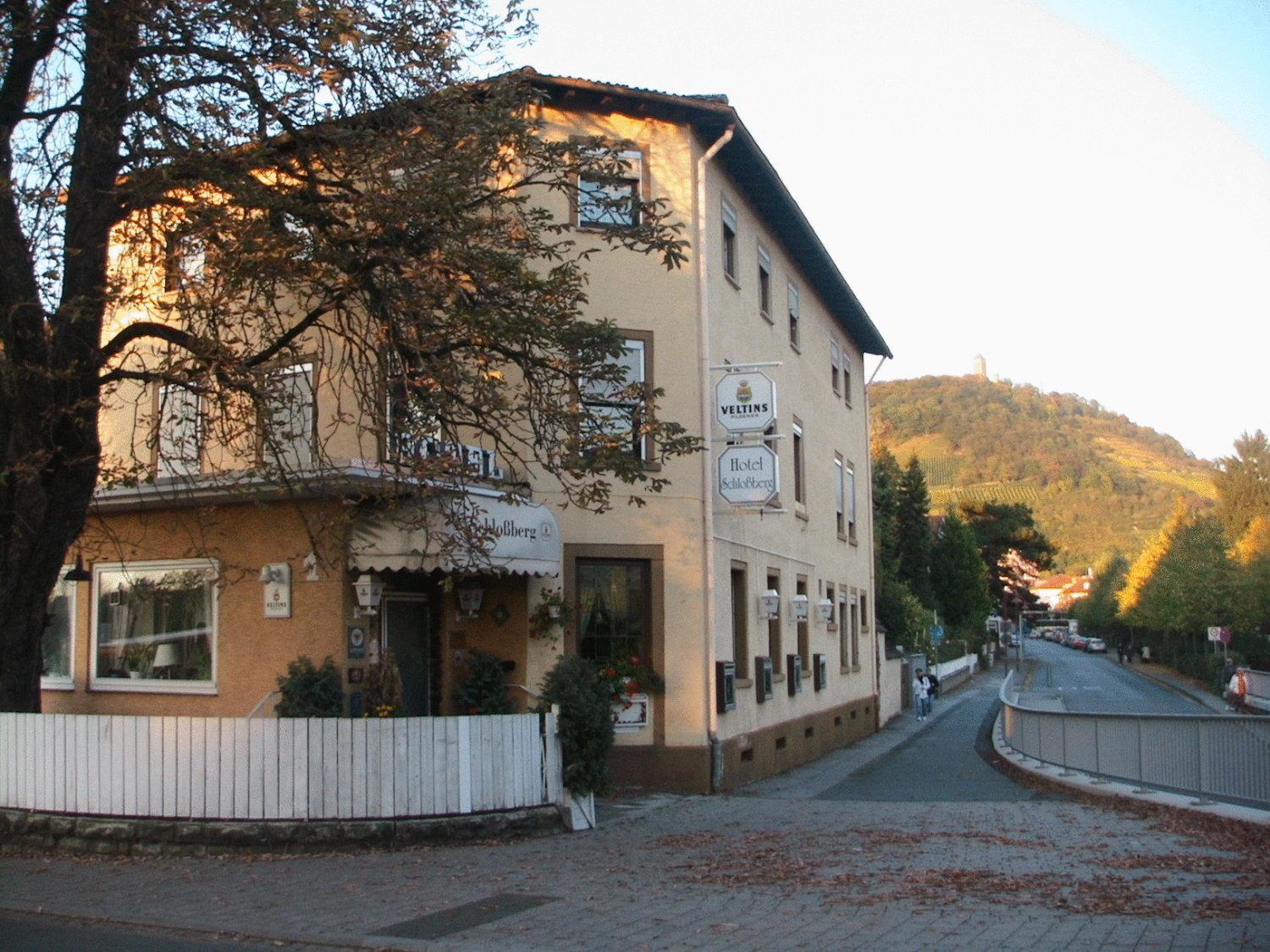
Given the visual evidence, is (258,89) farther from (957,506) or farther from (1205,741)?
(957,506)

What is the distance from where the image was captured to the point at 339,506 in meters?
14.6

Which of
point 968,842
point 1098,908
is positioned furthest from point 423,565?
point 1098,908

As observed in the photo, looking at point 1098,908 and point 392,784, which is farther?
point 392,784

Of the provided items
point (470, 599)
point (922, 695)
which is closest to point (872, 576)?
point (922, 695)

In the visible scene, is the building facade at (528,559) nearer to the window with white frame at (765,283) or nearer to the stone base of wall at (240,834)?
the window with white frame at (765,283)

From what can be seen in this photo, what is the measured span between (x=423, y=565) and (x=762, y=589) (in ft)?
26.6

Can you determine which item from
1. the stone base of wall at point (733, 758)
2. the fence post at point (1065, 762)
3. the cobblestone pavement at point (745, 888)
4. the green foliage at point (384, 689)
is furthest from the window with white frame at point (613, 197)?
the fence post at point (1065, 762)

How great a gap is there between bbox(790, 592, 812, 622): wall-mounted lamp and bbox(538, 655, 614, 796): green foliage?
1003 cm

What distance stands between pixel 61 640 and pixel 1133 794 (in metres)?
13.5

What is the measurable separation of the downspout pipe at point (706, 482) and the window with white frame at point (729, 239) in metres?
1.43

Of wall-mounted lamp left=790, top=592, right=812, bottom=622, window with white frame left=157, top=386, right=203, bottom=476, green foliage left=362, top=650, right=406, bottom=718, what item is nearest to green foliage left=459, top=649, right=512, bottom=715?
green foliage left=362, top=650, right=406, bottom=718

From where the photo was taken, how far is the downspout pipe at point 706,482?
17453mm

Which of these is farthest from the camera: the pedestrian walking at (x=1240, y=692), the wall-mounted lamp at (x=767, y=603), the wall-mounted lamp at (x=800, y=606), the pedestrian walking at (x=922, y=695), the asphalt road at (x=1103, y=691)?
the asphalt road at (x=1103, y=691)

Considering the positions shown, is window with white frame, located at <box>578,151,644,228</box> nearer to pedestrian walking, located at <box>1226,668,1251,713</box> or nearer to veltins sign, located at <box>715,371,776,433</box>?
veltins sign, located at <box>715,371,776,433</box>
